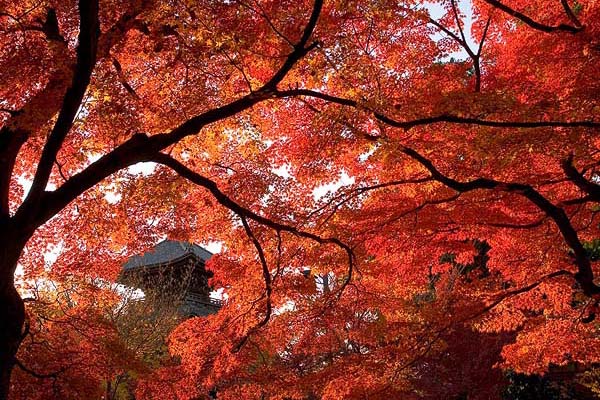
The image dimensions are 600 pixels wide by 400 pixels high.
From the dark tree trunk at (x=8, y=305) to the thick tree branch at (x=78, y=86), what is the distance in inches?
17.5

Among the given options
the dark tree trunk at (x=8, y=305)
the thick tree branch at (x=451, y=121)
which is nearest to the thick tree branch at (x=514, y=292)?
the thick tree branch at (x=451, y=121)

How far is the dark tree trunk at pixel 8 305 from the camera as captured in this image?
5043 millimetres

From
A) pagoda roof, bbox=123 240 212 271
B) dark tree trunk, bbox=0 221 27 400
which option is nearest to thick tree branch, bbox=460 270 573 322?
dark tree trunk, bbox=0 221 27 400

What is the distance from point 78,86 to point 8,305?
2.48 m

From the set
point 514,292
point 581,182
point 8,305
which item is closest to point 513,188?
point 581,182

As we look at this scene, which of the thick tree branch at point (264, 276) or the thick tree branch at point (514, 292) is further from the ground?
the thick tree branch at point (264, 276)

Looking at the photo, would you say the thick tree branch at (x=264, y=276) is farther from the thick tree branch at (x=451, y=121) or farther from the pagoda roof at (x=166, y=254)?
the pagoda roof at (x=166, y=254)

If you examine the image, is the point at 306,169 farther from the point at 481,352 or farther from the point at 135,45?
the point at 481,352

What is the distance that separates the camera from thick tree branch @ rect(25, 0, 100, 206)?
4.46 metres

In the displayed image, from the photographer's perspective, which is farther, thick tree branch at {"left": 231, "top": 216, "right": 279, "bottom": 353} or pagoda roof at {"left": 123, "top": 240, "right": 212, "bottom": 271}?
pagoda roof at {"left": 123, "top": 240, "right": 212, "bottom": 271}

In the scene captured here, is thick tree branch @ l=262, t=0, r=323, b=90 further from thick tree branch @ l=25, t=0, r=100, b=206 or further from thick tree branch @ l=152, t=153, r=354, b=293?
thick tree branch @ l=25, t=0, r=100, b=206

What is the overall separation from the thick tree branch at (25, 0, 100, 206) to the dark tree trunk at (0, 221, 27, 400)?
1.46 ft

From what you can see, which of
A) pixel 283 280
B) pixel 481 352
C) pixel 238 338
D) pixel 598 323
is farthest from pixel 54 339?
pixel 598 323

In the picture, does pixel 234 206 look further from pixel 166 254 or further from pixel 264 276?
pixel 166 254
